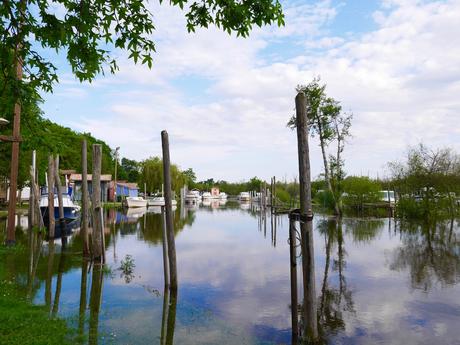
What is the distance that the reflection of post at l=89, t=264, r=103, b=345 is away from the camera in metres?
6.67

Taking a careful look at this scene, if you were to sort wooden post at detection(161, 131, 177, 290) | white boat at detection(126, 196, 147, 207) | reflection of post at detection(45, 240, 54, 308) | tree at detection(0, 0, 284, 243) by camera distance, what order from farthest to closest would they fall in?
white boat at detection(126, 196, 147, 207) → wooden post at detection(161, 131, 177, 290) → reflection of post at detection(45, 240, 54, 308) → tree at detection(0, 0, 284, 243)

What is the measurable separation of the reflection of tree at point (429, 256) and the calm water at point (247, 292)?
0.04 m

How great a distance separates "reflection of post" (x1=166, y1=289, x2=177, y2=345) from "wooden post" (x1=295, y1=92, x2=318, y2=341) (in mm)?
2228

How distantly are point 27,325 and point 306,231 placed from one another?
452 centimetres

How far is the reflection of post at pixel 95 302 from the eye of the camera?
6.67 metres

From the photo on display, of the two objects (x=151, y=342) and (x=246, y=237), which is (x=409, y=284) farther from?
(x=246, y=237)

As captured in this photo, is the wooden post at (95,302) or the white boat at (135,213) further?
the white boat at (135,213)

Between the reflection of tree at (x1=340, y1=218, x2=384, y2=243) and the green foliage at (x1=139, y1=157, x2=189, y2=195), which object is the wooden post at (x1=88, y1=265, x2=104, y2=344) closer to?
the reflection of tree at (x1=340, y1=218, x2=384, y2=243)

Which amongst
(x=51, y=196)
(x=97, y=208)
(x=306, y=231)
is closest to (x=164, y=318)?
(x=306, y=231)

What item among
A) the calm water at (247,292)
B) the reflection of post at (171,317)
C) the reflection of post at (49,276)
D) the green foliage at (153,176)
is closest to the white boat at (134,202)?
the green foliage at (153,176)

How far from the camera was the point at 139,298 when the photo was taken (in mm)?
9258

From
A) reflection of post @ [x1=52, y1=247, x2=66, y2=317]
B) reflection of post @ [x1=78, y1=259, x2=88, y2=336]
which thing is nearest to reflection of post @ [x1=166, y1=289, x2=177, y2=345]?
reflection of post @ [x1=78, y1=259, x2=88, y2=336]

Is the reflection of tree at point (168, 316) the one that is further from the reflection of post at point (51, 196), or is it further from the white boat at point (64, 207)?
the white boat at point (64, 207)

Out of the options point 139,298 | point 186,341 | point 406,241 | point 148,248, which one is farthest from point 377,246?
point 186,341
